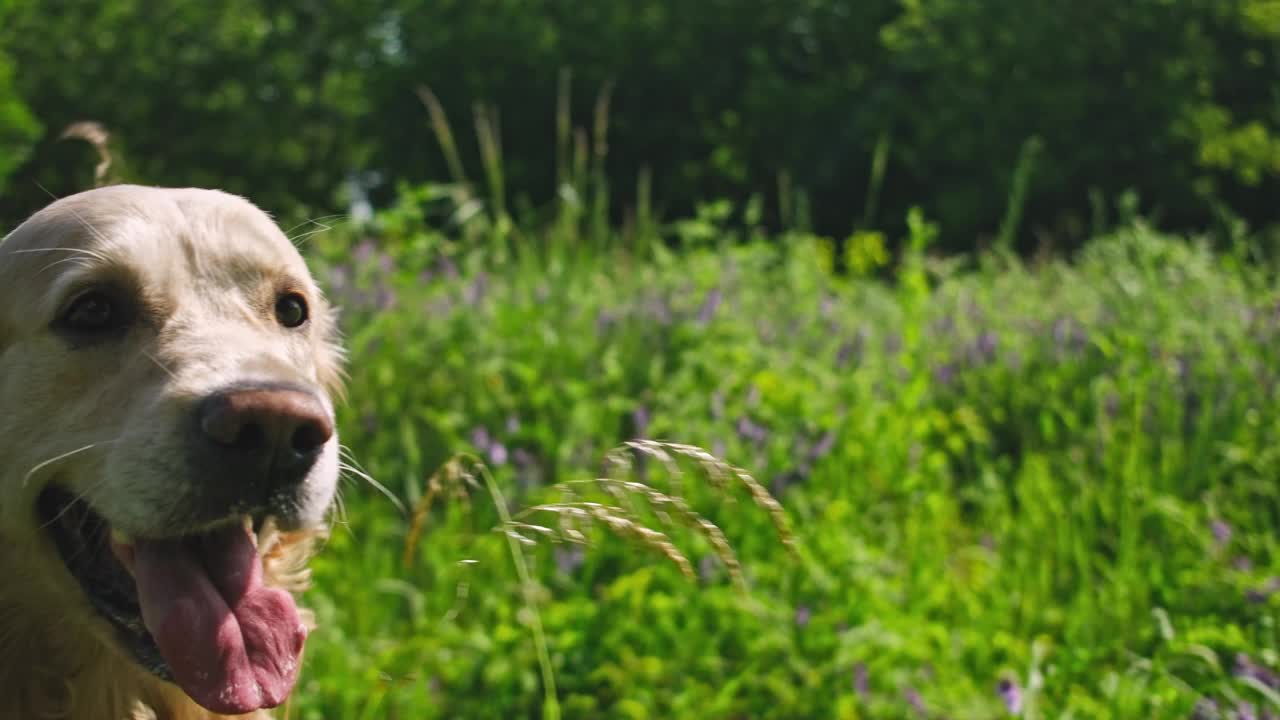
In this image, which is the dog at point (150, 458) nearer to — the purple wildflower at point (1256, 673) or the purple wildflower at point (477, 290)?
the purple wildflower at point (1256, 673)

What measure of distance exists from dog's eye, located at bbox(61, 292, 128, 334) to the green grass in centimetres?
84

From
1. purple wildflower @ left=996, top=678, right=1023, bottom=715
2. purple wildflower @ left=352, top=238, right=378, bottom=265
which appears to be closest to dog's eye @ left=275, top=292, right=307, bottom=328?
purple wildflower @ left=996, top=678, right=1023, bottom=715

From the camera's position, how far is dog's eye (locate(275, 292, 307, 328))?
253 centimetres

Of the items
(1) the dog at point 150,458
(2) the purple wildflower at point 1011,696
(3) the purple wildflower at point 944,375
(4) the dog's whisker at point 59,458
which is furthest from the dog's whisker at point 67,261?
(3) the purple wildflower at point 944,375

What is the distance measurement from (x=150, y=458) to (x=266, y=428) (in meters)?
0.22

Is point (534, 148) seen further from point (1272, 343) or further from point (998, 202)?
point (1272, 343)

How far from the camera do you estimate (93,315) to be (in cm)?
224

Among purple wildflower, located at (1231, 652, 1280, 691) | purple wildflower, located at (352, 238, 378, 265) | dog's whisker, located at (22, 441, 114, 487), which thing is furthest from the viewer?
purple wildflower, located at (352, 238, 378, 265)

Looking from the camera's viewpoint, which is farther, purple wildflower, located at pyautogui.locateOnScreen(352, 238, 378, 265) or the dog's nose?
purple wildflower, located at pyautogui.locateOnScreen(352, 238, 378, 265)

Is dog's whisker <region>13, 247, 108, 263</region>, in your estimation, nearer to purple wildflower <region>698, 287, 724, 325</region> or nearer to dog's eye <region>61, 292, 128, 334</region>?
dog's eye <region>61, 292, 128, 334</region>

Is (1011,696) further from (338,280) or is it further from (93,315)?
(338,280)

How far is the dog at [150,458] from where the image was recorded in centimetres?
198

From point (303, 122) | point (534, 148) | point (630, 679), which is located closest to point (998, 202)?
point (534, 148)

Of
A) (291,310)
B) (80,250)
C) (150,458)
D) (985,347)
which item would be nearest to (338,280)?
(985,347)
